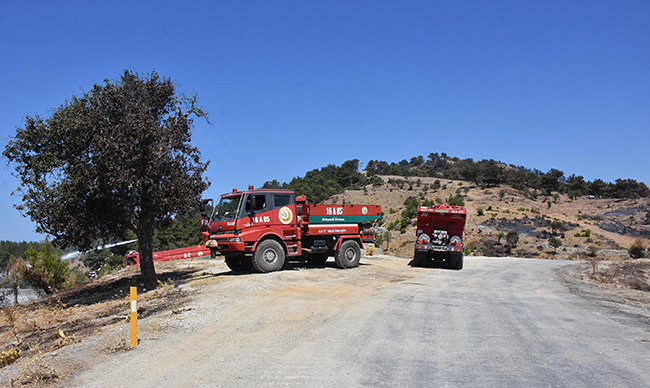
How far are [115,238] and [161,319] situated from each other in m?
7.45

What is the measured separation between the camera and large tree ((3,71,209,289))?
45.0 ft

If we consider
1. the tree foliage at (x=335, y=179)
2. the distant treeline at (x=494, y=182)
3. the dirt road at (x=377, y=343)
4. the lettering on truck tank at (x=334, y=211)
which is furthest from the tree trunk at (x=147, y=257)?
the tree foliage at (x=335, y=179)

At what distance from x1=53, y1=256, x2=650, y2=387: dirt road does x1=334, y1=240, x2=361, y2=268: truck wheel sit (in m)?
5.14

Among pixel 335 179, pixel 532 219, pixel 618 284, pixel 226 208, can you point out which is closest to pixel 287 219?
pixel 226 208

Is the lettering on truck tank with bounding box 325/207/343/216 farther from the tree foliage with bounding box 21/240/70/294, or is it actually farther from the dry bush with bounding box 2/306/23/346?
the tree foliage with bounding box 21/240/70/294

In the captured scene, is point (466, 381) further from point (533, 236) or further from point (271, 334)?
point (533, 236)

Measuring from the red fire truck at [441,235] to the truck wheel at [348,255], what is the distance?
5.01m

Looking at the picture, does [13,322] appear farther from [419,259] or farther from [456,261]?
[456,261]

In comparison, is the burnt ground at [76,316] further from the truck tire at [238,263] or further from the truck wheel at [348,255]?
the truck wheel at [348,255]

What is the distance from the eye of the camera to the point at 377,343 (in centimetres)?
775

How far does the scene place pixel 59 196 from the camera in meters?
14.2

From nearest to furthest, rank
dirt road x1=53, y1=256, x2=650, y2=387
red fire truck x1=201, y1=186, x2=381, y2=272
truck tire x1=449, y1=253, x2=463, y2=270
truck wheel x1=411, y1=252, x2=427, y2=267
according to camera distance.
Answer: dirt road x1=53, y1=256, x2=650, y2=387
red fire truck x1=201, y1=186, x2=381, y2=272
truck tire x1=449, y1=253, x2=463, y2=270
truck wheel x1=411, y1=252, x2=427, y2=267

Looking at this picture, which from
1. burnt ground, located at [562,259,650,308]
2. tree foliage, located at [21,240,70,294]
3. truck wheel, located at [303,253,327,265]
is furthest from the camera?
tree foliage, located at [21,240,70,294]

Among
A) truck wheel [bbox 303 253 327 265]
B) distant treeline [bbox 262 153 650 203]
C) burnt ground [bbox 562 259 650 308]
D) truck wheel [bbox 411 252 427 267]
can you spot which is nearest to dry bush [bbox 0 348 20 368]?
truck wheel [bbox 303 253 327 265]
